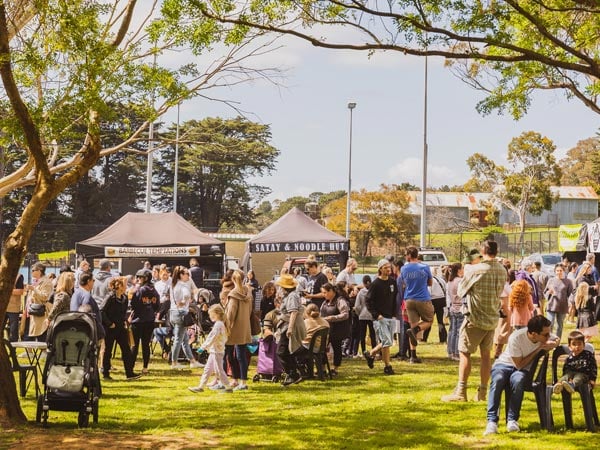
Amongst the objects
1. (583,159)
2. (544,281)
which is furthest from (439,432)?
(583,159)

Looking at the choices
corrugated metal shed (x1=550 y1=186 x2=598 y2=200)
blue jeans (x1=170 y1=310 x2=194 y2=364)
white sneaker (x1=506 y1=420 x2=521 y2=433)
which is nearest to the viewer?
white sneaker (x1=506 y1=420 x2=521 y2=433)

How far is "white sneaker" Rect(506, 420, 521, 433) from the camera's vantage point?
825 centimetres

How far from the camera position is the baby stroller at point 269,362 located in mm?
12469

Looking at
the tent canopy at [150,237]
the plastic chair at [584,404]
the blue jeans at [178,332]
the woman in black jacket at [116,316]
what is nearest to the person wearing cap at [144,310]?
the woman in black jacket at [116,316]

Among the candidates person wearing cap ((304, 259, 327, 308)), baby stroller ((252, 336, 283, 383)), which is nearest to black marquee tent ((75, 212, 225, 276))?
person wearing cap ((304, 259, 327, 308))

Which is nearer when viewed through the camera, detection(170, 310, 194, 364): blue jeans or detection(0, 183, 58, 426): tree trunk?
detection(0, 183, 58, 426): tree trunk

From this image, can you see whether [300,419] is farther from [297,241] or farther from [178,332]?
[297,241]

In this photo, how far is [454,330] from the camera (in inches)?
571

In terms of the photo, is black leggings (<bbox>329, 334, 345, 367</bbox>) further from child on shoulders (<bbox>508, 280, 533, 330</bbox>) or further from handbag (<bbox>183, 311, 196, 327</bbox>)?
child on shoulders (<bbox>508, 280, 533, 330</bbox>)

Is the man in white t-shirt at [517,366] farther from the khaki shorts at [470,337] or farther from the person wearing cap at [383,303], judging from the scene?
the person wearing cap at [383,303]

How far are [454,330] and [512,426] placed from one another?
6273mm

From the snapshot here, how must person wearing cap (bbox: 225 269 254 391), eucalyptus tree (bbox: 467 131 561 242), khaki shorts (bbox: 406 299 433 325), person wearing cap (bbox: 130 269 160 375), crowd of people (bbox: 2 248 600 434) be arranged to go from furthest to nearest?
eucalyptus tree (bbox: 467 131 561 242)
khaki shorts (bbox: 406 299 433 325)
person wearing cap (bbox: 130 269 160 375)
person wearing cap (bbox: 225 269 254 391)
crowd of people (bbox: 2 248 600 434)

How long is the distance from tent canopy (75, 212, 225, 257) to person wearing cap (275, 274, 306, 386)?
11.6 meters

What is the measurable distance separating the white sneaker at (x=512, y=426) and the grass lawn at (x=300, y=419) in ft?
0.29
